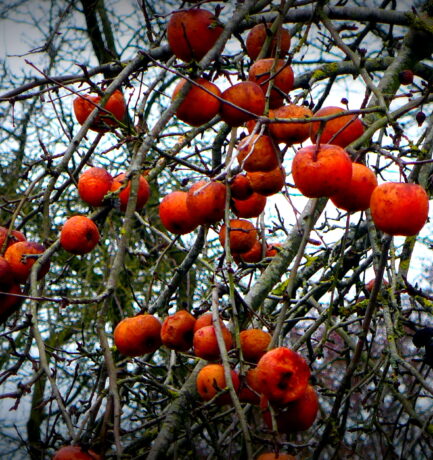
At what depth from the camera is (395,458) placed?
282cm

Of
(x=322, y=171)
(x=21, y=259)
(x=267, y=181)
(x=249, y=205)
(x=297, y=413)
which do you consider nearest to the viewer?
(x=322, y=171)

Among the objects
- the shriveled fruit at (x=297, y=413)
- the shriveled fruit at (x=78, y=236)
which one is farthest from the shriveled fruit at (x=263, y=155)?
the shriveled fruit at (x=78, y=236)

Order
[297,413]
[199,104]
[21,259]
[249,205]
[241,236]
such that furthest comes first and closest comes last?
[241,236], [249,205], [21,259], [199,104], [297,413]

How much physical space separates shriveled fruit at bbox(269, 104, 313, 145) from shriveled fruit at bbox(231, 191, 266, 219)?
1.19 ft

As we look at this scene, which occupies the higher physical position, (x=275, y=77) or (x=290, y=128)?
(x=275, y=77)

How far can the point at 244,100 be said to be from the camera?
5.32ft

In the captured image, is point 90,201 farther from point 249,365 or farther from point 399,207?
point 399,207

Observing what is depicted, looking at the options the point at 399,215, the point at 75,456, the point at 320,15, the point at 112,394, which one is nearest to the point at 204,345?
the point at 112,394

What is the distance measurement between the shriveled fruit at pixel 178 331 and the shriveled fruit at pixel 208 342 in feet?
0.55

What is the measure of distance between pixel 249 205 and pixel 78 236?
0.57 meters

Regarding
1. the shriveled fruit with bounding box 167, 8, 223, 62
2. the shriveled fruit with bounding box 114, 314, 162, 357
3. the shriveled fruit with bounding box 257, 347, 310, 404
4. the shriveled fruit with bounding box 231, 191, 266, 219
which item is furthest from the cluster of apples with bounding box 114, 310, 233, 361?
the shriveled fruit with bounding box 167, 8, 223, 62

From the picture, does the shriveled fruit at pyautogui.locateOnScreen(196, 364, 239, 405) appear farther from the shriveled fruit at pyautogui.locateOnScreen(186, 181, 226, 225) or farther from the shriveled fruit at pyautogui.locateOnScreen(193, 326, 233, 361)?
the shriveled fruit at pyautogui.locateOnScreen(186, 181, 226, 225)

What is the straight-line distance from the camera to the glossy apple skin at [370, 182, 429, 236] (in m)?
1.38

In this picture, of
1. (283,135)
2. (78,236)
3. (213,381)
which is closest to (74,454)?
(213,381)
